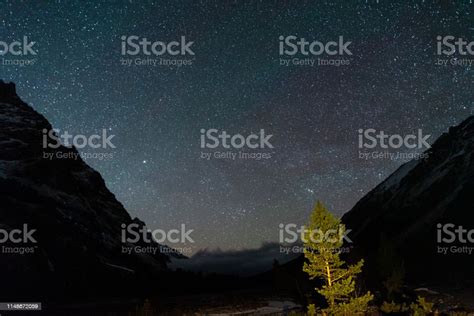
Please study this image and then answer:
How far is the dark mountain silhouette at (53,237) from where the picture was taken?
11712 centimetres

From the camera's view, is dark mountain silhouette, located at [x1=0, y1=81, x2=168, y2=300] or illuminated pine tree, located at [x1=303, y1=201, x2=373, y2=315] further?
dark mountain silhouette, located at [x1=0, y1=81, x2=168, y2=300]

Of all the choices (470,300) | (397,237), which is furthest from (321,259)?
(397,237)

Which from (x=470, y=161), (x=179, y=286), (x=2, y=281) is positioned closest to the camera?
(x=2, y=281)

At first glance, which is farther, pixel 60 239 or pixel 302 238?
pixel 60 239

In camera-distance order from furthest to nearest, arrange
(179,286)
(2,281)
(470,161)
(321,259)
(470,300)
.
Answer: (470,161) → (179,286) → (2,281) → (470,300) → (321,259)

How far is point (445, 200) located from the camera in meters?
185

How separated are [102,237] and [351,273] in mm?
167072

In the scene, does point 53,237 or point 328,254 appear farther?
point 53,237

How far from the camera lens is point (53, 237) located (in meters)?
144

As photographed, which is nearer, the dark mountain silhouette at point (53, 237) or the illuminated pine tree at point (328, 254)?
the illuminated pine tree at point (328, 254)

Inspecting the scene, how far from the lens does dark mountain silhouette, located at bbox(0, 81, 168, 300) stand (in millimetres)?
117125

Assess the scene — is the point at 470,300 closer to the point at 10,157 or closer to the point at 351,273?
the point at 351,273

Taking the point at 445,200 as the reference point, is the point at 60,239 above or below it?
below

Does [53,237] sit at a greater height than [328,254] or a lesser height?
lesser
